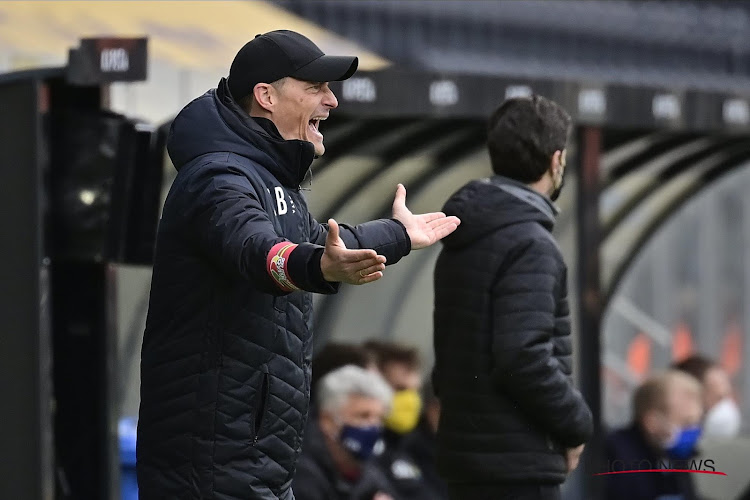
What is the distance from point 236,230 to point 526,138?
4.48 ft

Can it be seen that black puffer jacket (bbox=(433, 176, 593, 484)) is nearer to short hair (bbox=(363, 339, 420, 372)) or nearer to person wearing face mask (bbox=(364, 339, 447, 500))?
person wearing face mask (bbox=(364, 339, 447, 500))

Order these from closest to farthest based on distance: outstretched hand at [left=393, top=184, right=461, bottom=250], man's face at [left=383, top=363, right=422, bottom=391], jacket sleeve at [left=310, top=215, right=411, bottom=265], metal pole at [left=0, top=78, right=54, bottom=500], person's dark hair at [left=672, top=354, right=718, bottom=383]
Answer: jacket sleeve at [left=310, top=215, right=411, bottom=265] < outstretched hand at [left=393, top=184, right=461, bottom=250] < metal pole at [left=0, top=78, right=54, bottom=500] < man's face at [left=383, top=363, right=422, bottom=391] < person's dark hair at [left=672, top=354, right=718, bottom=383]

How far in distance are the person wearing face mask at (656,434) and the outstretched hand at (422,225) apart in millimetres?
3253

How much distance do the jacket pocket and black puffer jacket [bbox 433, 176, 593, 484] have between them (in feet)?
3.27

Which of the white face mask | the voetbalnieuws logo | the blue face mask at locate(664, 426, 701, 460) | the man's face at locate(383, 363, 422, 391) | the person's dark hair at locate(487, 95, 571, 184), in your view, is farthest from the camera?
the white face mask

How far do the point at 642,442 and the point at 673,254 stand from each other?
1260cm

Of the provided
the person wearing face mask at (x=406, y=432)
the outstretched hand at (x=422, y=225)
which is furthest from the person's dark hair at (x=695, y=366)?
the outstretched hand at (x=422, y=225)

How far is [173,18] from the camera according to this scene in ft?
26.5

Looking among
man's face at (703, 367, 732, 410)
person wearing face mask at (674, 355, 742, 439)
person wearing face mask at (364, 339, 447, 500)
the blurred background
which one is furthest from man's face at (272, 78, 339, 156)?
man's face at (703, 367, 732, 410)

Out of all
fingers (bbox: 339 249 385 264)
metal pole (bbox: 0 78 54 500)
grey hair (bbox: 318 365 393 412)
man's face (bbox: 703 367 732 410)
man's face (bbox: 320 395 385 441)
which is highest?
fingers (bbox: 339 249 385 264)

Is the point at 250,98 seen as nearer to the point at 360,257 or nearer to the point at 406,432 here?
the point at 360,257

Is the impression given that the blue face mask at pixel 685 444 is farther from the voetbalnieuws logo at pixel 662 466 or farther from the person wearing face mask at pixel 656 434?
the person wearing face mask at pixel 656 434

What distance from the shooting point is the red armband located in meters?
3.04

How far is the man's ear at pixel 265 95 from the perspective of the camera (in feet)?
11.2
